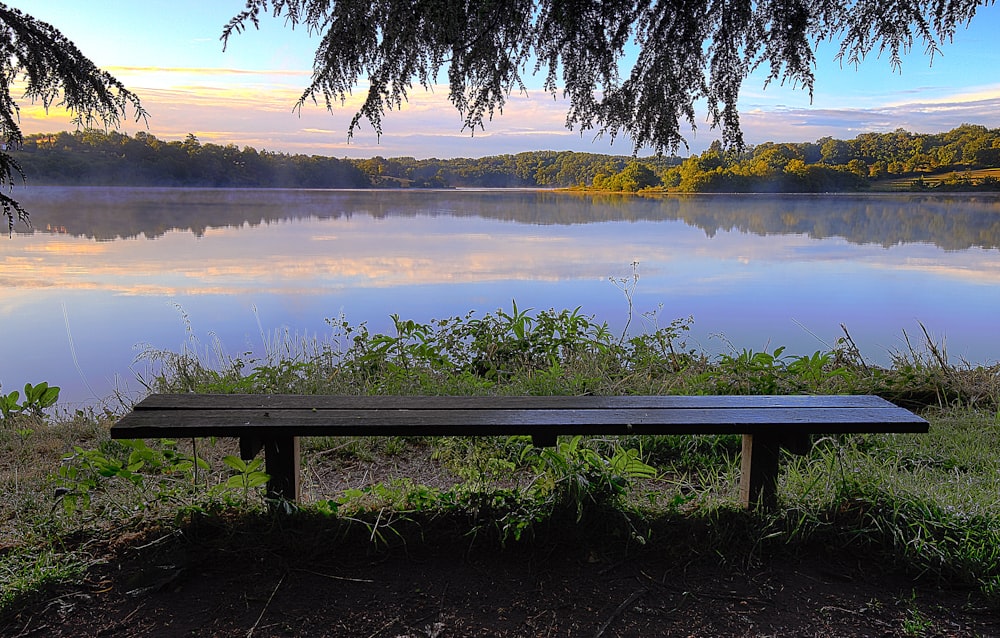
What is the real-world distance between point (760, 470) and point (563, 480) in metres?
0.74

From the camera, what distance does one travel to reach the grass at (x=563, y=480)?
7.93 ft

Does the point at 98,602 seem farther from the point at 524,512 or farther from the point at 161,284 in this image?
the point at 161,284

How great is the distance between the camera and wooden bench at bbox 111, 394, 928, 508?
2338 mm

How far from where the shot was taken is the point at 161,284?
370 inches

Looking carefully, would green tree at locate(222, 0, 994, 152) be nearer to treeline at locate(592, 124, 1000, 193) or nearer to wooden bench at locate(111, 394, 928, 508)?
wooden bench at locate(111, 394, 928, 508)

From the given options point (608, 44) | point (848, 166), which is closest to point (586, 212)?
point (848, 166)

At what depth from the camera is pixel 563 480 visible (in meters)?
2.53

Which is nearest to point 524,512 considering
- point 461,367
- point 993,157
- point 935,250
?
point 461,367

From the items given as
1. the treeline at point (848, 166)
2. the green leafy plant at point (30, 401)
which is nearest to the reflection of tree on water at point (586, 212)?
the treeline at point (848, 166)

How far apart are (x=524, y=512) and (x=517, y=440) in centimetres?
91

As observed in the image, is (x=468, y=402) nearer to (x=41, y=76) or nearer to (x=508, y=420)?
(x=508, y=420)

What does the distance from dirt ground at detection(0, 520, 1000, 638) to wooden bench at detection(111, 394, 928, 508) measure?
303 millimetres

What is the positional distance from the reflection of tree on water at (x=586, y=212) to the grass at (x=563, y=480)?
31.9ft

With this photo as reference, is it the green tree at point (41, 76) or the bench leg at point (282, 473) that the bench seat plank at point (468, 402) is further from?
the green tree at point (41, 76)
